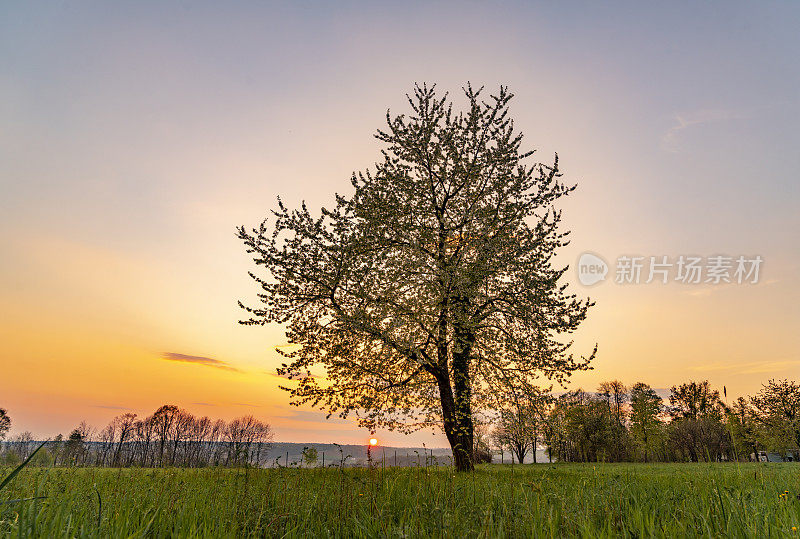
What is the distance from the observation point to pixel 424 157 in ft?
64.1

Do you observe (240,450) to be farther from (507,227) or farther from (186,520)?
(507,227)

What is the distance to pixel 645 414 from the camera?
257 feet

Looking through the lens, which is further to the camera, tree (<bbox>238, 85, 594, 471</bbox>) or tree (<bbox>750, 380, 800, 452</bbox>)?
tree (<bbox>750, 380, 800, 452</bbox>)

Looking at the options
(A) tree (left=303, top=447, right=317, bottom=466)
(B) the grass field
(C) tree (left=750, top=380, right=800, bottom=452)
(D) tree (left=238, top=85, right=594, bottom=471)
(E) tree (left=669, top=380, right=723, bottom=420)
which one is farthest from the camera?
(E) tree (left=669, top=380, right=723, bottom=420)

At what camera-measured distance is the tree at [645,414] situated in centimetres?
7588

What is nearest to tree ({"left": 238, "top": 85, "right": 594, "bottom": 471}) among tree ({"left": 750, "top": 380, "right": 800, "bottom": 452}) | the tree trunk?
the tree trunk

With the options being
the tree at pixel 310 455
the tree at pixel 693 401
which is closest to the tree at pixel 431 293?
the tree at pixel 310 455

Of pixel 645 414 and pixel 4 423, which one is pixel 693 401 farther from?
pixel 4 423

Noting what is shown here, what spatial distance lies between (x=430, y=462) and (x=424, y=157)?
47.7 feet

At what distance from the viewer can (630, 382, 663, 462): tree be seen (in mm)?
75875

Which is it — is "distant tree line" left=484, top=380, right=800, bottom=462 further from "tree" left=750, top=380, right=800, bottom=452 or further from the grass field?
the grass field

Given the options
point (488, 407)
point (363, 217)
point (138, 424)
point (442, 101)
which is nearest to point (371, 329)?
point (363, 217)

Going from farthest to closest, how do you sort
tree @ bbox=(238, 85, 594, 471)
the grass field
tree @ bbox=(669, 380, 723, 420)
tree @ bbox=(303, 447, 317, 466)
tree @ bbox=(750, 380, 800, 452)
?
tree @ bbox=(669, 380, 723, 420), tree @ bbox=(750, 380, 800, 452), tree @ bbox=(238, 85, 594, 471), tree @ bbox=(303, 447, 317, 466), the grass field

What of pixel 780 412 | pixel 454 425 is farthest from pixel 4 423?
pixel 780 412
